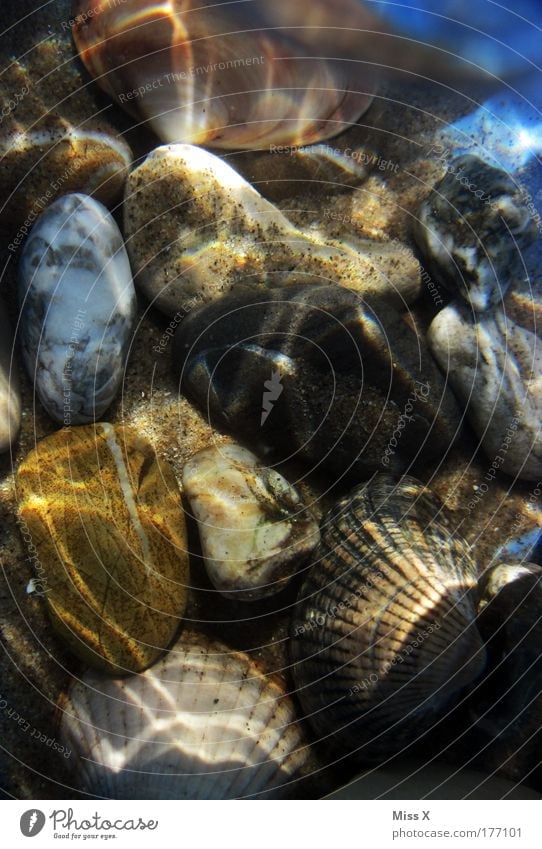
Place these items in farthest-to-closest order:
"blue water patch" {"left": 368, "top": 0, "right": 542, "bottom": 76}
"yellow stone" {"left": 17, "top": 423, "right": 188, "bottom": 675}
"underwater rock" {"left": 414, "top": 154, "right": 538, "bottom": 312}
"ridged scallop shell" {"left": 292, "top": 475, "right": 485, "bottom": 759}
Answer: "blue water patch" {"left": 368, "top": 0, "right": 542, "bottom": 76} → "underwater rock" {"left": 414, "top": 154, "right": 538, "bottom": 312} → "yellow stone" {"left": 17, "top": 423, "right": 188, "bottom": 675} → "ridged scallop shell" {"left": 292, "top": 475, "right": 485, "bottom": 759}

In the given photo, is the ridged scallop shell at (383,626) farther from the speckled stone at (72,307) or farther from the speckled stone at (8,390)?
the speckled stone at (8,390)

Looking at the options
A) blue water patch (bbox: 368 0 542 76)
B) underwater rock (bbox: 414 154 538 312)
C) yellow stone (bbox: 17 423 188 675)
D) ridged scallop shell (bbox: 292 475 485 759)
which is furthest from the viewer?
blue water patch (bbox: 368 0 542 76)

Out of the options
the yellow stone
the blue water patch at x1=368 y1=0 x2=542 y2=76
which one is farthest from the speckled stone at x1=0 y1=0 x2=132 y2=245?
the blue water patch at x1=368 y1=0 x2=542 y2=76

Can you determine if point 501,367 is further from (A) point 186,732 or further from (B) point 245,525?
(A) point 186,732

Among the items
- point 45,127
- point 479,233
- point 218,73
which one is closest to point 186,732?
point 479,233

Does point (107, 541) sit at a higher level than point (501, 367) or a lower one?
lower

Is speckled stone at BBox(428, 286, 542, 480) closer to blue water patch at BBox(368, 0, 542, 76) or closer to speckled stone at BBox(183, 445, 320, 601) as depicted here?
speckled stone at BBox(183, 445, 320, 601)
